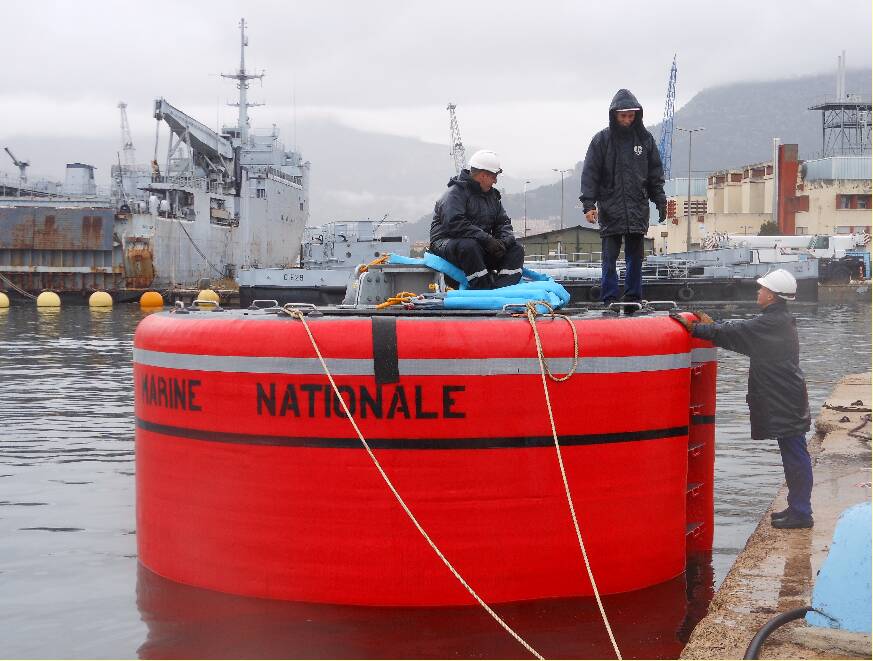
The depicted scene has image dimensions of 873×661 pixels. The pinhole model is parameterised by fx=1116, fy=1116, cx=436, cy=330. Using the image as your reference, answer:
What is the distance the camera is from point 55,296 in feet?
162

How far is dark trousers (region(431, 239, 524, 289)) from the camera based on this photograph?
7.73 m

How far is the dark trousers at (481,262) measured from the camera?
25.3 feet

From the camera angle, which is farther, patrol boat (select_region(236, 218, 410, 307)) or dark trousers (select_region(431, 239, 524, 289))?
patrol boat (select_region(236, 218, 410, 307))

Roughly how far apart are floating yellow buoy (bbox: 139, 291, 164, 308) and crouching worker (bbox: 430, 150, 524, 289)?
143 feet

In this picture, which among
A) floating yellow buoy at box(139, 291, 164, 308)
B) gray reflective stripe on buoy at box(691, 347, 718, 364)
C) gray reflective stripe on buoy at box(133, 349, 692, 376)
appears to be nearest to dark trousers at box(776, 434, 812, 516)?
gray reflective stripe on buoy at box(691, 347, 718, 364)

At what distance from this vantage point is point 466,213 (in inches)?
307

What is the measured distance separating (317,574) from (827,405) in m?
7.73

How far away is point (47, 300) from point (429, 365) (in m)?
46.4

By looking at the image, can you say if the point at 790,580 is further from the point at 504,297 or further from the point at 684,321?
the point at 504,297

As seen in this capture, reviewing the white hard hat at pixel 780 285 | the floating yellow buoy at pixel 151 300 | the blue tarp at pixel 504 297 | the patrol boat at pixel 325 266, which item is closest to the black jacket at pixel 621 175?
the blue tarp at pixel 504 297

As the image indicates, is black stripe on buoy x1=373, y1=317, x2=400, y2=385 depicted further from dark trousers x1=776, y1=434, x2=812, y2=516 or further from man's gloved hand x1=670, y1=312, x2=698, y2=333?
dark trousers x1=776, y1=434, x2=812, y2=516

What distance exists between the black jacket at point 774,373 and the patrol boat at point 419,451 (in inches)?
28.8

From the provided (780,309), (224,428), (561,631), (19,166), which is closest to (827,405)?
(780,309)

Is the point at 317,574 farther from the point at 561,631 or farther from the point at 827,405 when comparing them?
the point at 827,405
